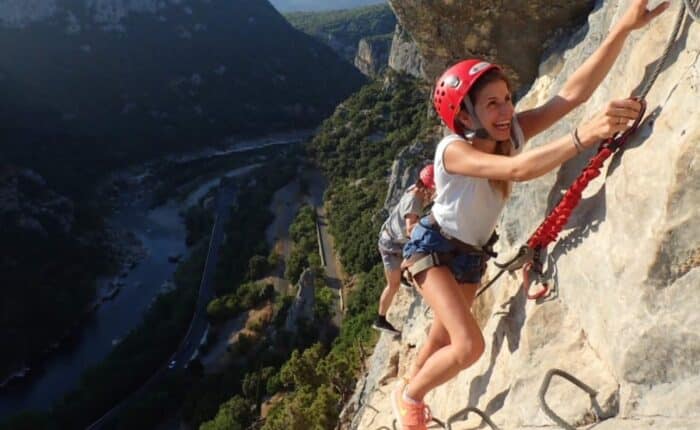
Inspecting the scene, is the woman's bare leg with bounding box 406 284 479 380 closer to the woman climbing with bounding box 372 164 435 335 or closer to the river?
the woman climbing with bounding box 372 164 435 335

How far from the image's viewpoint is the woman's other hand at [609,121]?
2.97 meters

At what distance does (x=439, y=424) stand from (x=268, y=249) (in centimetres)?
4068

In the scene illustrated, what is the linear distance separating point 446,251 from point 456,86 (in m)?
1.06

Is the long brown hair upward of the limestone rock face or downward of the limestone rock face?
upward

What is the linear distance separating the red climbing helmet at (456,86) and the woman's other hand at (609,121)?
61 centimetres

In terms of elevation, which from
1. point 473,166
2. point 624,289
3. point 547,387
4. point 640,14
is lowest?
point 547,387

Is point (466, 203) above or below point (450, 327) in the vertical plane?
above

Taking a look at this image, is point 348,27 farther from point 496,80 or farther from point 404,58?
point 496,80

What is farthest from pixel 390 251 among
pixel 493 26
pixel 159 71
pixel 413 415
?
pixel 159 71

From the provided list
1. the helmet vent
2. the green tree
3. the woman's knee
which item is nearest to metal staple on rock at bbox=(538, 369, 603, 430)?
the woman's knee

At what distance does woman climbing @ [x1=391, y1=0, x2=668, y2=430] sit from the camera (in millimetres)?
3113

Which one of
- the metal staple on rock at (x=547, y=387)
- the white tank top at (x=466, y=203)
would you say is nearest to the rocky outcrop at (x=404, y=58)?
the white tank top at (x=466, y=203)

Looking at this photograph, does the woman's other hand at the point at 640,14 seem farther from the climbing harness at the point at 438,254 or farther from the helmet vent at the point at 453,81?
the climbing harness at the point at 438,254

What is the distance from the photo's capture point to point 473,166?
3291 mm
